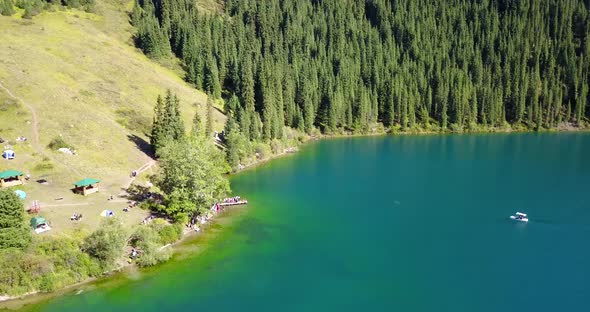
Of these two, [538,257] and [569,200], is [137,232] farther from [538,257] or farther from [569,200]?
[569,200]

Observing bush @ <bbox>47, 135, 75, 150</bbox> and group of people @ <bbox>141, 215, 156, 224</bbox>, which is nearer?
group of people @ <bbox>141, 215, 156, 224</bbox>

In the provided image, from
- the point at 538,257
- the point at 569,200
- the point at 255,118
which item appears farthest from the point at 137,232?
the point at 569,200

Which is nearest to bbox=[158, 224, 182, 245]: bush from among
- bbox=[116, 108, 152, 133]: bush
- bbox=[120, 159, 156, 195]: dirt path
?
bbox=[120, 159, 156, 195]: dirt path

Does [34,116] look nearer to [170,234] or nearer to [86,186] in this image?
[86,186]

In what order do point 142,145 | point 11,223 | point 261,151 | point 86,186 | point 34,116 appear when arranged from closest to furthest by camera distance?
point 11,223, point 86,186, point 34,116, point 142,145, point 261,151

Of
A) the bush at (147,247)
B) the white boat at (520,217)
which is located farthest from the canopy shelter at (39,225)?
the white boat at (520,217)

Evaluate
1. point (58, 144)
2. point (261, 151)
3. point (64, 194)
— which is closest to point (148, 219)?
point (64, 194)

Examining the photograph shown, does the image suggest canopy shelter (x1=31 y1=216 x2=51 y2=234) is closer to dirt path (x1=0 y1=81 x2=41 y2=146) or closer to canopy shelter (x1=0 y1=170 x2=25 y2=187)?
canopy shelter (x1=0 y1=170 x2=25 y2=187)
